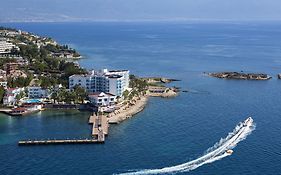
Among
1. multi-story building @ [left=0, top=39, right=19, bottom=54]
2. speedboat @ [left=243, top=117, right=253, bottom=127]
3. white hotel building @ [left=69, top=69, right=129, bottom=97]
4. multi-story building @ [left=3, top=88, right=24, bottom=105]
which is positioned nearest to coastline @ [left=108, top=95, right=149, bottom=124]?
white hotel building @ [left=69, top=69, right=129, bottom=97]

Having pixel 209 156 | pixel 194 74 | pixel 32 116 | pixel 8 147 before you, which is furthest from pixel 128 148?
pixel 194 74

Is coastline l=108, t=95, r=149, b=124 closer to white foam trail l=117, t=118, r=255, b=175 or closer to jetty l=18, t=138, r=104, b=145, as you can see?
jetty l=18, t=138, r=104, b=145

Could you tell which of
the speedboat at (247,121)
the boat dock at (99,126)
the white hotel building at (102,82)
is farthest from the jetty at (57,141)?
the white hotel building at (102,82)

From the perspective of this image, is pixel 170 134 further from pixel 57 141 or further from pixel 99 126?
pixel 57 141

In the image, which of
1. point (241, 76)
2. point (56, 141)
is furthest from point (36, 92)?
point (241, 76)

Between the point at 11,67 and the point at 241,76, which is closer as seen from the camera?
the point at 11,67

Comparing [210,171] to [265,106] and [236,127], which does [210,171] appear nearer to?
[236,127]
